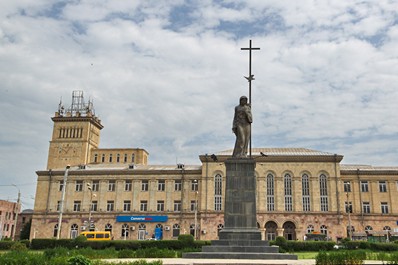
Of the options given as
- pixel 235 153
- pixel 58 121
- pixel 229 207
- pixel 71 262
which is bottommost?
pixel 71 262

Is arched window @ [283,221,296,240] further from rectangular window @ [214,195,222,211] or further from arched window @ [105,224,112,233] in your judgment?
arched window @ [105,224,112,233]

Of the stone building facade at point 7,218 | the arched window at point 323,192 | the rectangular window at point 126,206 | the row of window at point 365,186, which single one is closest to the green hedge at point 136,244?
the rectangular window at point 126,206

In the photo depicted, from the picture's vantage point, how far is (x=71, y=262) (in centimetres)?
1165

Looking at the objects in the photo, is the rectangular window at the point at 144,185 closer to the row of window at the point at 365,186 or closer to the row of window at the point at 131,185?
the row of window at the point at 131,185

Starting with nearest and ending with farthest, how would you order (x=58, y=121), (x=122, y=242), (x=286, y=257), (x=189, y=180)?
1. (x=286, y=257)
2. (x=122, y=242)
3. (x=189, y=180)
4. (x=58, y=121)

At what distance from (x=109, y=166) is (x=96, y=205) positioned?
7437mm

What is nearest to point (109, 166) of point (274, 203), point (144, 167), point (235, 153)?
point (144, 167)

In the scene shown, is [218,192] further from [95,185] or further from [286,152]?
[95,185]

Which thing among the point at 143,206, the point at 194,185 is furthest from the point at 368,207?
the point at 143,206

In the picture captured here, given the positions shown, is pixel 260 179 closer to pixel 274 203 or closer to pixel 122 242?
pixel 274 203

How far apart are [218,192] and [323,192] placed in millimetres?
14500

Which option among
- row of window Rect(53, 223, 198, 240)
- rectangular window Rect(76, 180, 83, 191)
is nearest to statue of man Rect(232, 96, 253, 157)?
row of window Rect(53, 223, 198, 240)

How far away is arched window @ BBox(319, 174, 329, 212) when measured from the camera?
5478 centimetres

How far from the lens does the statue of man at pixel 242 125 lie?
2042 centimetres
